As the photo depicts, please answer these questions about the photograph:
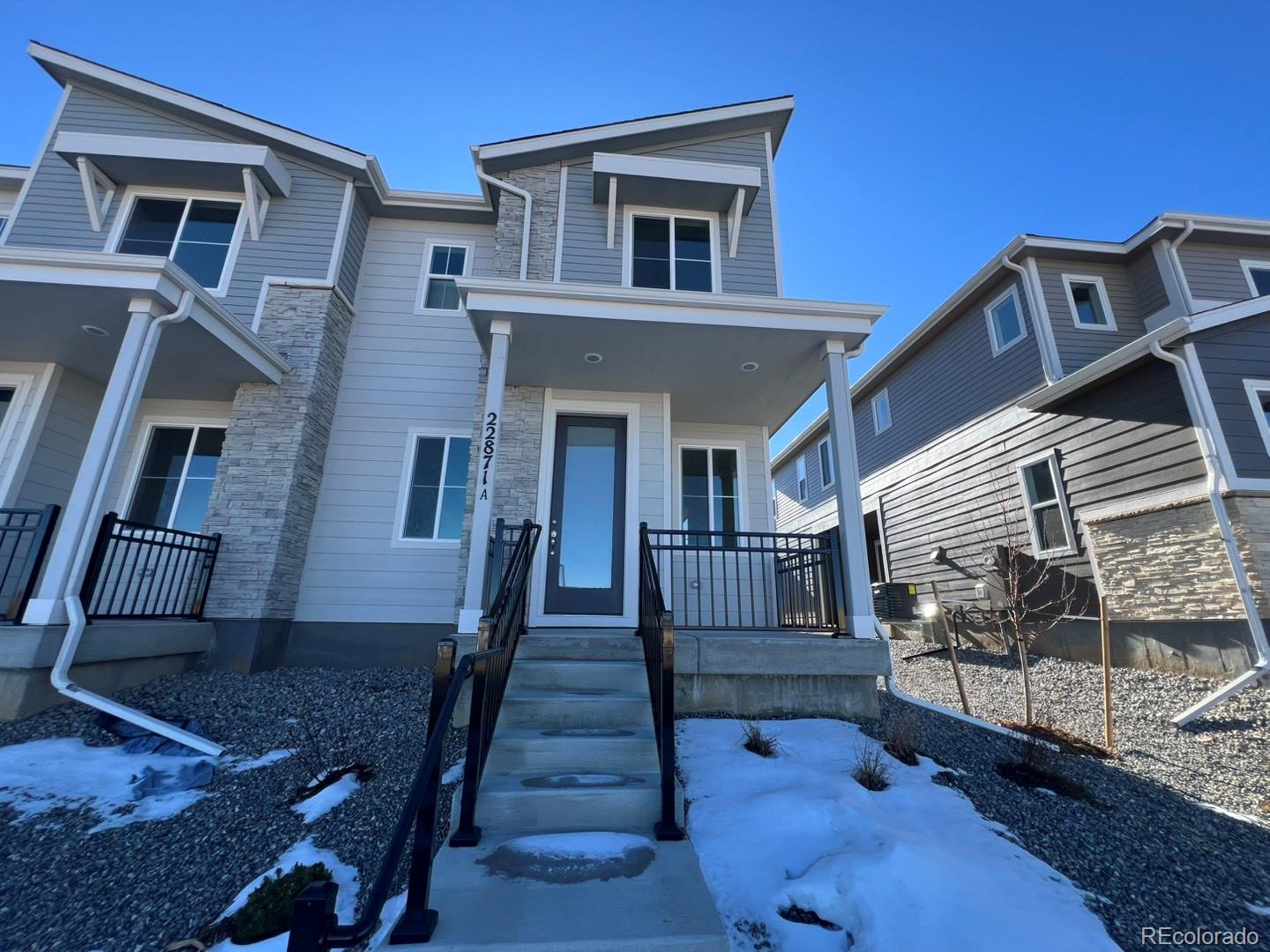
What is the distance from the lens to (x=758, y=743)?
3539 millimetres

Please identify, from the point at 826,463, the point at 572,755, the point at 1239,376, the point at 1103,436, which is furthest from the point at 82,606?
the point at 826,463

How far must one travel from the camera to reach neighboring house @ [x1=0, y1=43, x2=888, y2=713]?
4.84 meters

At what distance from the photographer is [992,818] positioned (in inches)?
115

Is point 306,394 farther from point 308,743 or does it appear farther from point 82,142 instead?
point 82,142

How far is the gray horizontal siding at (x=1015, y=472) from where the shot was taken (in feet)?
21.4

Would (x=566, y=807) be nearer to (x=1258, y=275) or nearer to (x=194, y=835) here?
(x=194, y=835)

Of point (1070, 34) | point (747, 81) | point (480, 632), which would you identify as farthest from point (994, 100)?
point (480, 632)

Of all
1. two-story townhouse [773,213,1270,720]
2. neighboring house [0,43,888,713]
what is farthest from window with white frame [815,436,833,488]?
neighboring house [0,43,888,713]

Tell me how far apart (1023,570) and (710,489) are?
209 inches

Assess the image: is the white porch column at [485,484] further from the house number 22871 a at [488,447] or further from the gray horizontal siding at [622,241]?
the gray horizontal siding at [622,241]

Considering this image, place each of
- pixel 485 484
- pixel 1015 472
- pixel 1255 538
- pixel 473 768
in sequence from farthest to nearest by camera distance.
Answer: pixel 1015 472 < pixel 1255 538 < pixel 485 484 < pixel 473 768

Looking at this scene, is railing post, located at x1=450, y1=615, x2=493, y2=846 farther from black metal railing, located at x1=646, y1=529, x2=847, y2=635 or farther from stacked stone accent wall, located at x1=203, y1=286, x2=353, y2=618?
stacked stone accent wall, located at x1=203, y1=286, x2=353, y2=618

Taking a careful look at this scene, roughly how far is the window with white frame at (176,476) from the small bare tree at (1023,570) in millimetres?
10055

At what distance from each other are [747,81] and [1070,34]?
208 inches
